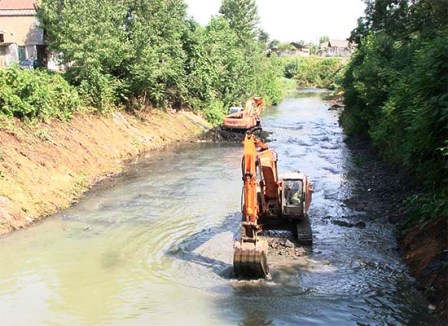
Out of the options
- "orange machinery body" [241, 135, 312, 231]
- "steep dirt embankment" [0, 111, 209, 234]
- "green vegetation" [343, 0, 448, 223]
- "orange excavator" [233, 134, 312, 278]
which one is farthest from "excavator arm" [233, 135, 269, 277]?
"steep dirt embankment" [0, 111, 209, 234]

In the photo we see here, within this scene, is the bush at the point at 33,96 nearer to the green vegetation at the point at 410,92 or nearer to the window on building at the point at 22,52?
the green vegetation at the point at 410,92

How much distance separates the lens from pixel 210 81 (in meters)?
42.6

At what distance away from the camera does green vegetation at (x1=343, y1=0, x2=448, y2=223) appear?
39.3 feet

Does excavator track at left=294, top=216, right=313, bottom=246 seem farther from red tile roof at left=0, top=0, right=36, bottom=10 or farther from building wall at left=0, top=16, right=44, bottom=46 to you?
red tile roof at left=0, top=0, right=36, bottom=10

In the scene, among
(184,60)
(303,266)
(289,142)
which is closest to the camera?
(303,266)

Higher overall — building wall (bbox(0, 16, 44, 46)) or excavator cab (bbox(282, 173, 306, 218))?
building wall (bbox(0, 16, 44, 46))

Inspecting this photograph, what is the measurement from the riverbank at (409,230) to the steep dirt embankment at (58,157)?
37.3 ft

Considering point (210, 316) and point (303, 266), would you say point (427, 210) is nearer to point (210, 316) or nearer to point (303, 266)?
point (303, 266)

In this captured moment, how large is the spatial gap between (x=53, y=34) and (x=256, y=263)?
22244 mm

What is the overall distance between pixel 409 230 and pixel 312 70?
330 feet

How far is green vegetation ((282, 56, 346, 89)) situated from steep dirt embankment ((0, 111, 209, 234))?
79.8m

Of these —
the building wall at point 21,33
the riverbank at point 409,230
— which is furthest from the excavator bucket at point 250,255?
the building wall at point 21,33

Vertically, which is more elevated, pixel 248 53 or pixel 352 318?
pixel 248 53

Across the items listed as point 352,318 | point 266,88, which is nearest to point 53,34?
point 352,318
